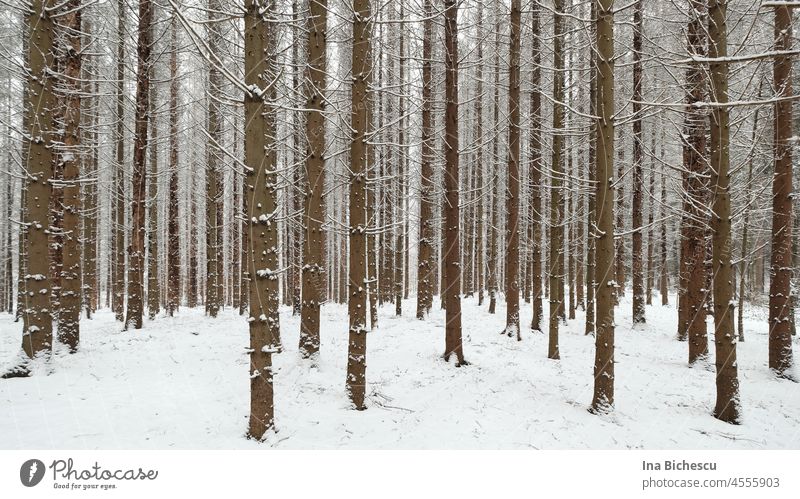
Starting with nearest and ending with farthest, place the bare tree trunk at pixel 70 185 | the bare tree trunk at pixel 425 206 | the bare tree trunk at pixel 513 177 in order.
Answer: the bare tree trunk at pixel 70 185 → the bare tree trunk at pixel 513 177 → the bare tree trunk at pixel 425 206

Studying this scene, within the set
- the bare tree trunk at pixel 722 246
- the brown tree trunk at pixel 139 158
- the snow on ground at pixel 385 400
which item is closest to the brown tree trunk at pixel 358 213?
the snow on ground at pixel 385 400

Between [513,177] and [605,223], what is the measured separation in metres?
4.84

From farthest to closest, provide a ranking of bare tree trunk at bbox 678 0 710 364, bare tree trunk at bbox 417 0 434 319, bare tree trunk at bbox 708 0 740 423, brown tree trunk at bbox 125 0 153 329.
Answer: bare tree trunk at bbox 417 0 434 319, brown tree trunk at bbox 125 0 153 329, bare tree trunk at bbox 678 0 710 364, bare tree trunk at bbox 708 0 740 423

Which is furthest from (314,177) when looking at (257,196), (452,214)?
(257,196)

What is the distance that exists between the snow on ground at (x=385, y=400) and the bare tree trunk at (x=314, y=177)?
88 centimetres

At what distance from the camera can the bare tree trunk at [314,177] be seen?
714 centimetres

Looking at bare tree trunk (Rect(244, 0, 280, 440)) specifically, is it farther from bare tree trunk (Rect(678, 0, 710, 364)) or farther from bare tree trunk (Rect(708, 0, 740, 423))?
bare tree trunk (Rect(678, 0, 710, 364))

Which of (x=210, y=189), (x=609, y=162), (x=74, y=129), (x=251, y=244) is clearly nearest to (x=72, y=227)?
(x=74, y=129)

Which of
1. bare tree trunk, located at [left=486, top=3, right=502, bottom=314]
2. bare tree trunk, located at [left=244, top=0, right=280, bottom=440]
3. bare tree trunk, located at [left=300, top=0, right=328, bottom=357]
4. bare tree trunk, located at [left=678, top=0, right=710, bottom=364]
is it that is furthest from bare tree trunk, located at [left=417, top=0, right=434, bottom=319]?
bare tree trunk, located at [left=244, top=0, right=280, bottom=440]

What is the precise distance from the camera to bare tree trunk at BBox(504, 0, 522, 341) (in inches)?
385

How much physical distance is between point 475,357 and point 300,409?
172 inches

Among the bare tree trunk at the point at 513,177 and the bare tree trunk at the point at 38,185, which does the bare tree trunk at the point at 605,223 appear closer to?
the bare tree trunk at the point at 513,177

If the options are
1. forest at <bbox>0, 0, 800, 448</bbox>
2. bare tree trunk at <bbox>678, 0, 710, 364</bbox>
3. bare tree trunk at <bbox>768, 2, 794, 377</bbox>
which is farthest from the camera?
bare tree trunk at <bbox>678, 0, 710, 364</bbox>

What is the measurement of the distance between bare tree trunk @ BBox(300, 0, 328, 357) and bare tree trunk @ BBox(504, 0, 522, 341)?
15.7ft
